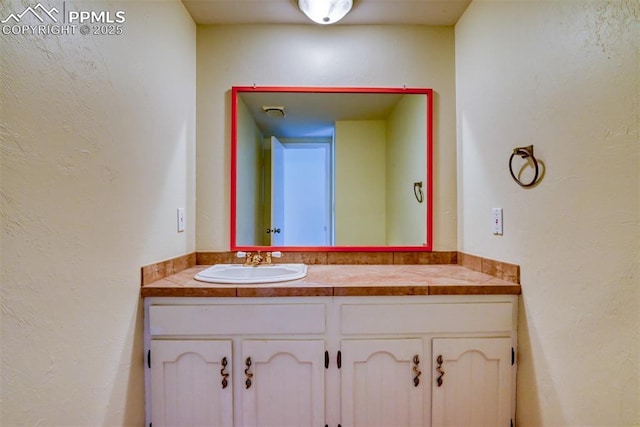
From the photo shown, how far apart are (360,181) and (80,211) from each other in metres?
1.34

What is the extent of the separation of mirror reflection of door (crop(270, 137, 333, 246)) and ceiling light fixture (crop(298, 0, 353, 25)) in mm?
661

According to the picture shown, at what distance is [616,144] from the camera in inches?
33.7

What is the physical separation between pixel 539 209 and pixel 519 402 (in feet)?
2.73

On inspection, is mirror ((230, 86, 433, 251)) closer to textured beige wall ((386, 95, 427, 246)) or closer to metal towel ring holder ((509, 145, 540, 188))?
textured beige wall ((386, 95, 427, 246))

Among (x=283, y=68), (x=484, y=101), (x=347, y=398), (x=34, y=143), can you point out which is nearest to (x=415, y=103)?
(x=484, y=101)

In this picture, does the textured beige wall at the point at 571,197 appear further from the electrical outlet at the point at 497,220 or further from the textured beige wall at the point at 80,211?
the textured beige wall at the point at 80,211

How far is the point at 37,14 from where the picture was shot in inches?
31.5

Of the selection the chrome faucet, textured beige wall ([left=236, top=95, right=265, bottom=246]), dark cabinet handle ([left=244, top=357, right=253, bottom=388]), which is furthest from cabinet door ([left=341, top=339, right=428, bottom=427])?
textured beige wall ([left=236, top=95, right=265, bottom=246])

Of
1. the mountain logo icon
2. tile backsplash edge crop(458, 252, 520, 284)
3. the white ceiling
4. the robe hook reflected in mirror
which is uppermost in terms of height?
the white ceiling

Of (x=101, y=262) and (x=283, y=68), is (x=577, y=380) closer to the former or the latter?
(x=101, y=262)

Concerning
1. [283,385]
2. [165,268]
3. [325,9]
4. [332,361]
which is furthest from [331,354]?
[325,9]

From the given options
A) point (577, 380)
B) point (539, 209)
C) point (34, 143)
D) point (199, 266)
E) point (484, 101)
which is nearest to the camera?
point (34, 143)

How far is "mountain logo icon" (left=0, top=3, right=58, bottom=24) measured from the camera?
0.74m

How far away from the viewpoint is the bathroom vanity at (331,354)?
4.16 feet
